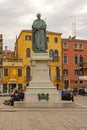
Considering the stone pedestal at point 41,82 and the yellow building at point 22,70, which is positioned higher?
the yellow building at point 22,70

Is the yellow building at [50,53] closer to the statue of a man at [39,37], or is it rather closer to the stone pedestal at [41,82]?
the statue of a man at [39,37]

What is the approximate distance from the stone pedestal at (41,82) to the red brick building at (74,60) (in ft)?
187

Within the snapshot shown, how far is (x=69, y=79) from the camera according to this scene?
84.8 m

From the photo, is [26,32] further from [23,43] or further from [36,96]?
[36,96]

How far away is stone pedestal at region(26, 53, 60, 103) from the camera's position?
26734 millimetres

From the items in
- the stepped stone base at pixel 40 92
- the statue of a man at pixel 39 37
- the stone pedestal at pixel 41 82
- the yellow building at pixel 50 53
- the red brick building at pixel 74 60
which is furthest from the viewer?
the red brick building at pixel 74 60

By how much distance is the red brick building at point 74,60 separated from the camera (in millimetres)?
84812

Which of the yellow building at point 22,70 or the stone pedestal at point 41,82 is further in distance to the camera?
the yellow building at point 22,70

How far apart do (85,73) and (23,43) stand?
15.5m

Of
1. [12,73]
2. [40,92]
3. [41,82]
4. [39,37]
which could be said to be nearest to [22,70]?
[12,73]

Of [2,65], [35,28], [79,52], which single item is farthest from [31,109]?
[79,52]

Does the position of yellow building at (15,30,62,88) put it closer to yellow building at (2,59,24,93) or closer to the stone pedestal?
yellow building at (2,59,24,93)

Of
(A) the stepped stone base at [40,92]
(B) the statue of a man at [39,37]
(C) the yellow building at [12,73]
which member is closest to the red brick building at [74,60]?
(C) the yellow building at [12,73]

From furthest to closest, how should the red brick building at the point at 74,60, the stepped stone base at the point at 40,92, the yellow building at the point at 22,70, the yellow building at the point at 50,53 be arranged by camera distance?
the red brick building at the point at 74,60
the yellow building at the point at 50,53
the yellow building at the point at 22,70
the stepped stone base at the point at 40,92
